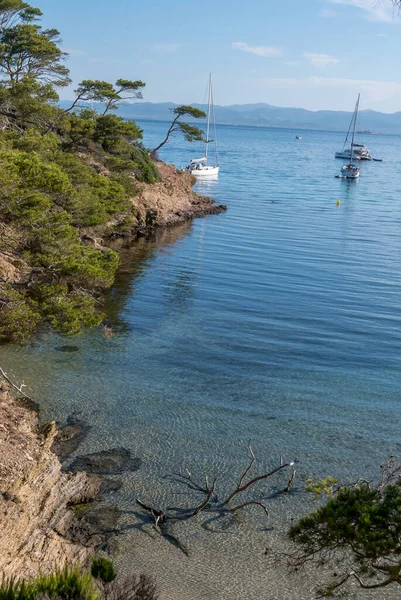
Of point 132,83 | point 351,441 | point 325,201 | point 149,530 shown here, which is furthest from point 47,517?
point 325,201

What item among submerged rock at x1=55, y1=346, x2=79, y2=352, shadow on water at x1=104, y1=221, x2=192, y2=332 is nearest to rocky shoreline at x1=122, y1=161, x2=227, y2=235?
shadow on water at x1=104, y1=221, x2=192, y2=332

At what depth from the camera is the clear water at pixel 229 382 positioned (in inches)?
503

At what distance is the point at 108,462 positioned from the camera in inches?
599

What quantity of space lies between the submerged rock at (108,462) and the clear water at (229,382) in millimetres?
308

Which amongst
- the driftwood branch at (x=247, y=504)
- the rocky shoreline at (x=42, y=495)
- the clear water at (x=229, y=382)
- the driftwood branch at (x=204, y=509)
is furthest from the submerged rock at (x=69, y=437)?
the driftwood branch at (x=247, y=504)

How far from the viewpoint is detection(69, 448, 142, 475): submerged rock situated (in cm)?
1482

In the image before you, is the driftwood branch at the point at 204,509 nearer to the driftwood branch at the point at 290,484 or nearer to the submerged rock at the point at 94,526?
the driftwood branch at the point at 290,484

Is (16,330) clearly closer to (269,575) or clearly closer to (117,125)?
(269,575)

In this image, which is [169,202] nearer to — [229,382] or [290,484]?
[229,382]

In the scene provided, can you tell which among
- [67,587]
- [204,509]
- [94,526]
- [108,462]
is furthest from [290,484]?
[67,587]

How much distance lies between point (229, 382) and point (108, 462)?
20.7ft

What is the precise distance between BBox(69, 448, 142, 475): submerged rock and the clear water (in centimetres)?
31

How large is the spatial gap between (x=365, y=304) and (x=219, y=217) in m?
26.1

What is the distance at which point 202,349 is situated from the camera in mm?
23281
